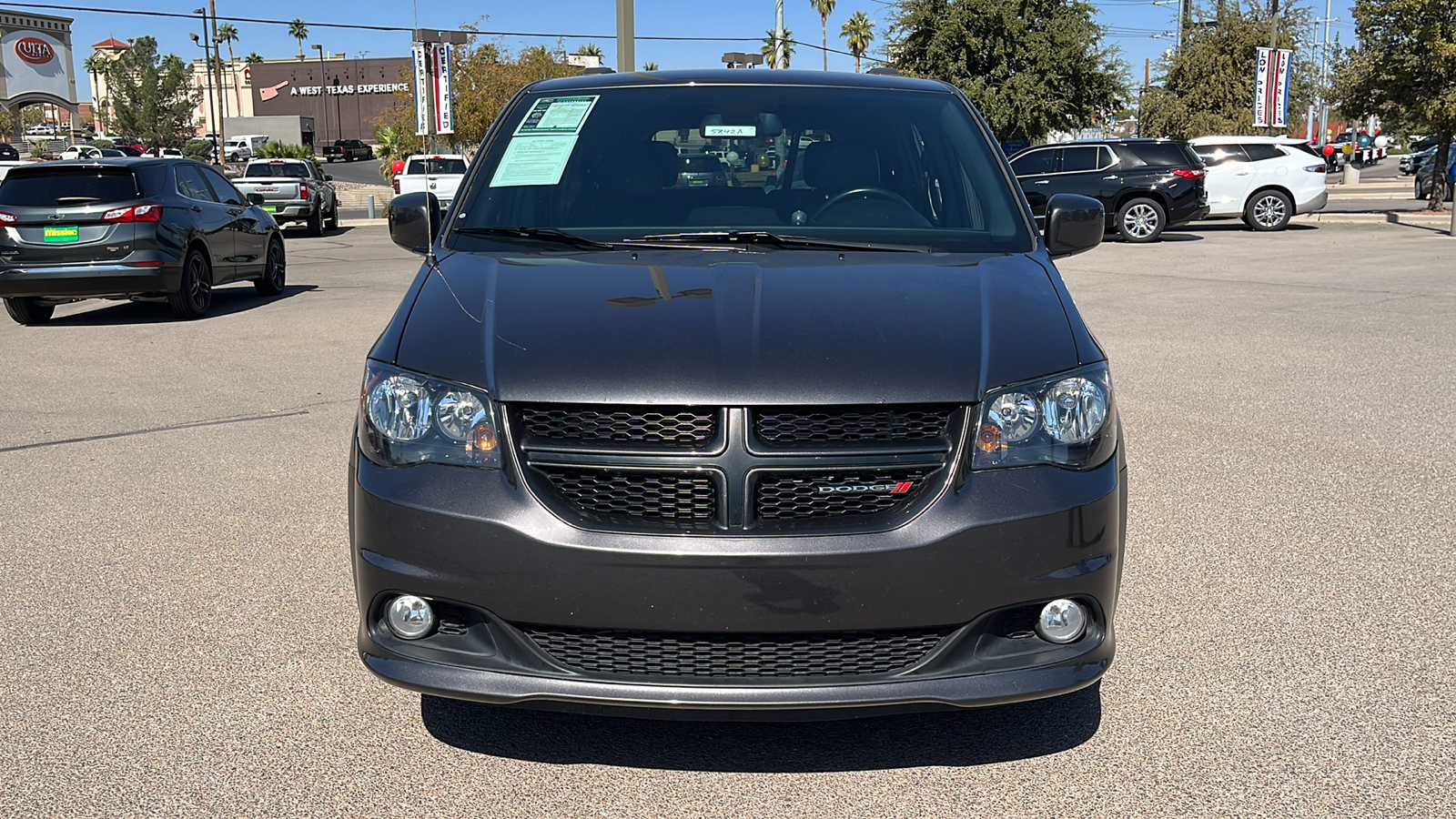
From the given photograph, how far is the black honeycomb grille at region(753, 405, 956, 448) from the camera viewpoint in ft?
9.37

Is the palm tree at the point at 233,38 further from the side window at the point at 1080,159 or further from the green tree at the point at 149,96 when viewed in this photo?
the side window at the point at 1080,159

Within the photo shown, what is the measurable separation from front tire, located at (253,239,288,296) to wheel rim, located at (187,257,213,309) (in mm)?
1642

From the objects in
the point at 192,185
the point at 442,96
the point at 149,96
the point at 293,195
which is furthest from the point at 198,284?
the point at 149,96

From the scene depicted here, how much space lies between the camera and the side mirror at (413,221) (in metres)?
4.48

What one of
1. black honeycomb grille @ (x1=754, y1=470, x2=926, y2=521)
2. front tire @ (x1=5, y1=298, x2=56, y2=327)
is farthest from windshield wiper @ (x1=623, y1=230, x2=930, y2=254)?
front tire @ (x1=5, y1=298, x2=56, y2=327)

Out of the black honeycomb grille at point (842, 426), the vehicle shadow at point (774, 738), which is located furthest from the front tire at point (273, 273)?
the black honeycomb grille at point (842, 426)

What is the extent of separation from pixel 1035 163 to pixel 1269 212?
185 inches

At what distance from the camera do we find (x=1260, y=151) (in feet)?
78.4

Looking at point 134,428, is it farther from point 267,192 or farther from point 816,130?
point 267,192

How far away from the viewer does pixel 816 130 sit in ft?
14.9

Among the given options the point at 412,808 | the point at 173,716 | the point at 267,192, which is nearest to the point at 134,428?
the point at 173,716

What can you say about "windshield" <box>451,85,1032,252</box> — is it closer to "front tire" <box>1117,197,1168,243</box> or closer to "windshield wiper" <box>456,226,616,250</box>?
"windshield wiper" <box>456,226,616,250</box>

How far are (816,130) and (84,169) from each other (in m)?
10.2

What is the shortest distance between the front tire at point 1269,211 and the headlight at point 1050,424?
2307 centimetres
